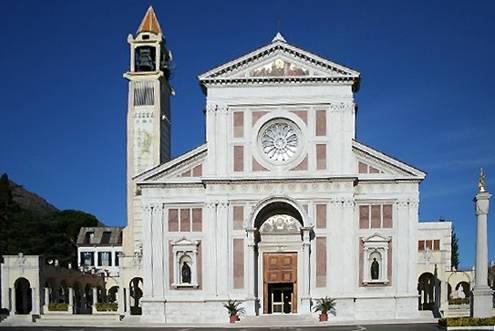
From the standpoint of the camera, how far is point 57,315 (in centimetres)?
4656

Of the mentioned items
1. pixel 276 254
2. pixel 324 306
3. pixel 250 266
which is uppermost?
pixel 276 254

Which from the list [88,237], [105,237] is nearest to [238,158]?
[105,237]

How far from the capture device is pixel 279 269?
149 ft

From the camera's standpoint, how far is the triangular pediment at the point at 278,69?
149 feet

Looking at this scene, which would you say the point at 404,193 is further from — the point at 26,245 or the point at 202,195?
the point at 26,245

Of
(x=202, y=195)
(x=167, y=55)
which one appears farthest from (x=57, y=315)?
(x=167, y=55)

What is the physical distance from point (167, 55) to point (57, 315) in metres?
31.6

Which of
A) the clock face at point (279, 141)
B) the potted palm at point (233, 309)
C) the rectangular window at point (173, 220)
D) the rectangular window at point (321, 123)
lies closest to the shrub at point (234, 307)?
the potted palm at point (233, 309)

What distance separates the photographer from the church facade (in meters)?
44.2

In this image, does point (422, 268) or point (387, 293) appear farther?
point (422, 268)

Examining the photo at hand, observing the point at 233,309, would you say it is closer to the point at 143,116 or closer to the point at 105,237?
the point at 143,116

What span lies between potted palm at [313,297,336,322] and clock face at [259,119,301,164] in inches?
367

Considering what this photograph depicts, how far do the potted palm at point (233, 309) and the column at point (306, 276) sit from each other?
12.6 feet

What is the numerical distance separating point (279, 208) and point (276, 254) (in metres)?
3.07
